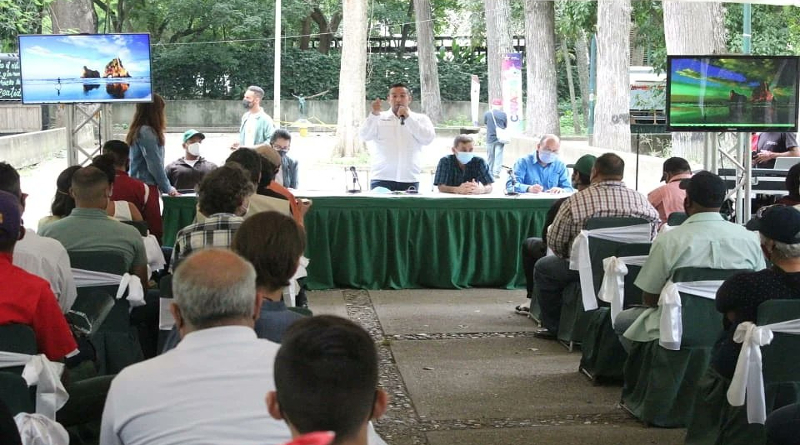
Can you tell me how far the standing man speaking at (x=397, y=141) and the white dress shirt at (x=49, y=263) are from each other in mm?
5957

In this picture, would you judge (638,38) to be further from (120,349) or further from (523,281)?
(120,349)

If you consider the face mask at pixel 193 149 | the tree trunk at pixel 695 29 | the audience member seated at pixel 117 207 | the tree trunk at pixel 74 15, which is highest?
the tree trunk at pixel 74 15

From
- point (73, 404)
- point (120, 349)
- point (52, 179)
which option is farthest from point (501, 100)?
point (73, 404)

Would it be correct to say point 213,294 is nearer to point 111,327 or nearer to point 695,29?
point 111,327

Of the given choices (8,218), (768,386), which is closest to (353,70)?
(768,386)

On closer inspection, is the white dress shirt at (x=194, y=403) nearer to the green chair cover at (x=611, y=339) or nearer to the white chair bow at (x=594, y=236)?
the green chair cover at (x=611, y=339)

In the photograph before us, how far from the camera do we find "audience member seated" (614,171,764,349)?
17.2 feet

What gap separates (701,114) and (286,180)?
3845mm

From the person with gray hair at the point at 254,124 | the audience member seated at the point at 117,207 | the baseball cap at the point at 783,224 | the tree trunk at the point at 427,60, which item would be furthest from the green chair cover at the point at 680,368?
the tree trunk at the point at 427,60

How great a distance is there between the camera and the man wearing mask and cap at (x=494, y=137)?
20391 millimetres

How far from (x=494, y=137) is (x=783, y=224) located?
16.8 metres

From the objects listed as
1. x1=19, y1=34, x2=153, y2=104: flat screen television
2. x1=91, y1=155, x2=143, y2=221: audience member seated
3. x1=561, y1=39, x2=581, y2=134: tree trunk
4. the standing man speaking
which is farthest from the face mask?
x1=561, y1=39, x2=581, y2=134: tree trunk

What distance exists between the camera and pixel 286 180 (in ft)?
33.7

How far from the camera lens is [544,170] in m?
10.1
